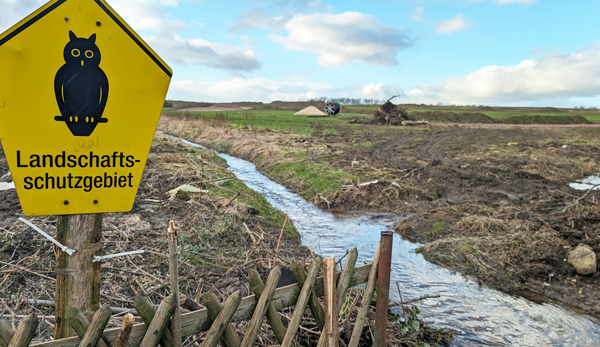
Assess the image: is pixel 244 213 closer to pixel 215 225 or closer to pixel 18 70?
pixel 215 225

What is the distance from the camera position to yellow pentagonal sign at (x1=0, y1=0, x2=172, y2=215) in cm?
163

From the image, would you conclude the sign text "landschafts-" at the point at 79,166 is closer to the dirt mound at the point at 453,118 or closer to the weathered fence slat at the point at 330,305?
the weathered fence slat at the point at 330,305

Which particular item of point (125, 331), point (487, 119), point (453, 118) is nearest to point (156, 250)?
point (125, 331)

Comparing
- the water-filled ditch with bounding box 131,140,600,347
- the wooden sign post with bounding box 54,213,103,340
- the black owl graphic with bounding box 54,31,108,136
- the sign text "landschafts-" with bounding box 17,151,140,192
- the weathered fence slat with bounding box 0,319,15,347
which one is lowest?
the water-filled ditch with bounding box 131,140,600,347

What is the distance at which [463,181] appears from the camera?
464 inches

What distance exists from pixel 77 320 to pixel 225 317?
769 millimetres

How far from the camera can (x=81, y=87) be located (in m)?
1.71

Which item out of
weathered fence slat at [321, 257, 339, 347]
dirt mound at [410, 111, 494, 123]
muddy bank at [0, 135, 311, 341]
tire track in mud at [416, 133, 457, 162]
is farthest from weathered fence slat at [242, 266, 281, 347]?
dirt mound at [410, 111, 494, 123]

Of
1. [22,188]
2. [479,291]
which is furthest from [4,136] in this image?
[479,291]

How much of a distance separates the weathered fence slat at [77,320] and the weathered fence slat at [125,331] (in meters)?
0.16

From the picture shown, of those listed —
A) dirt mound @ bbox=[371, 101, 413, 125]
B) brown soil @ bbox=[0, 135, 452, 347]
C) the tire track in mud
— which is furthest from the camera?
dirt mound @ bbox=[371, 101, 413, 125]

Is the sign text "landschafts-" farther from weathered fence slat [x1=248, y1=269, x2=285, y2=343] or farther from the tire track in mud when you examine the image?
the tire track in mud

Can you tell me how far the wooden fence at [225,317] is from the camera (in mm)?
1799

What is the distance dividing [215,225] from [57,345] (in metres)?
4.07
